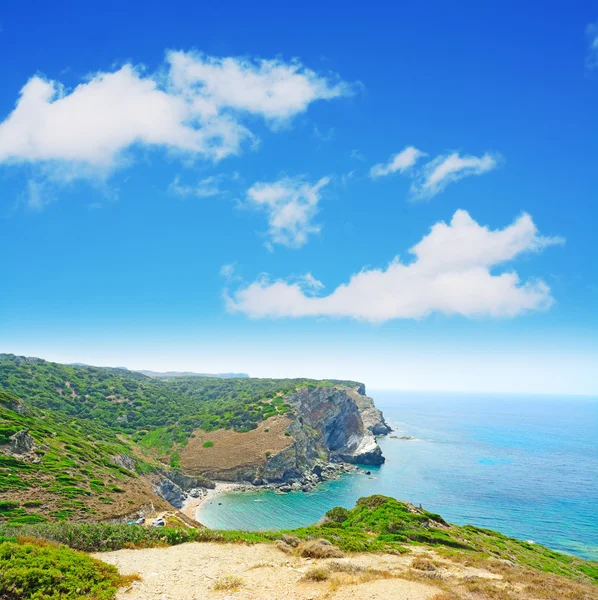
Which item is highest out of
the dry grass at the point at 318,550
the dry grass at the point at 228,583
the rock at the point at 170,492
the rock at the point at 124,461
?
the dry grass at the point at 228,583

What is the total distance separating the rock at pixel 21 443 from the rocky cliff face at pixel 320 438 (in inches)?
2300

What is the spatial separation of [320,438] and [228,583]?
114466mm

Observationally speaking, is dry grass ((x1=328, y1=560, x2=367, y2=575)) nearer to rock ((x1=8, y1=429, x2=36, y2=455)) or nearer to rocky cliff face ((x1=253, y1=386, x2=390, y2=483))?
rock ((x1=8, y1=429, x2=36, y2=455))

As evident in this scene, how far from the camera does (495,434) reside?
182750 mm

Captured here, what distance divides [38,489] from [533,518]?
84743 millimetres

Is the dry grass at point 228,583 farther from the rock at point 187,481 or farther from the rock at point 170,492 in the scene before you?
the rock at point 187,481

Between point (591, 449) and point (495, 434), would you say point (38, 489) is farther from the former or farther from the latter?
point (495, 434)

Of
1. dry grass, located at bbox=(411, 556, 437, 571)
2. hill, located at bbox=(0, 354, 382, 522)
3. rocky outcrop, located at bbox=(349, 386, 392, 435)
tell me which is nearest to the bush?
dry grass, located at bbox=(411, 556, 437, 571)

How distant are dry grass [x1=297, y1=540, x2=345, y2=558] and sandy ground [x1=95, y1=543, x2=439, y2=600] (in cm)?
64

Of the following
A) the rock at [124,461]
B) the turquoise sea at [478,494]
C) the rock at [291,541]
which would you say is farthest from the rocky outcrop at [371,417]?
the rock at [291,541]

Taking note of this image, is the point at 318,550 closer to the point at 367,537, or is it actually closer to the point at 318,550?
the point at 318,550

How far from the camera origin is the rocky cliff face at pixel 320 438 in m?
95.1

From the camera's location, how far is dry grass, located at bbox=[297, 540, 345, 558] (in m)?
19.4

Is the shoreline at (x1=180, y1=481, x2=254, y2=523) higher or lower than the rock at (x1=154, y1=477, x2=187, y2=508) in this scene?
lower
